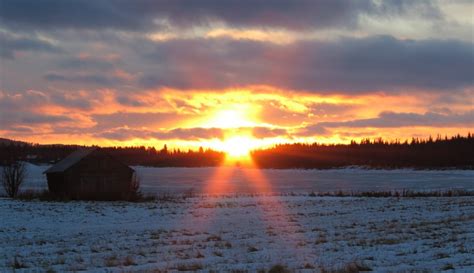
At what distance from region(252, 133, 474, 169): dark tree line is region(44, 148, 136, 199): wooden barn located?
9427 cm

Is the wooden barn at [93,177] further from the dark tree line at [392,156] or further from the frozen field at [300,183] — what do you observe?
the dark tree line at [392,156]

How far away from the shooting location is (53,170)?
56.2 m

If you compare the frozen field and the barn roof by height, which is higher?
the barn roof

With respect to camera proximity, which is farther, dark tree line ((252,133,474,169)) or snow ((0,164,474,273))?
dark tree line ((252,133,474,169))

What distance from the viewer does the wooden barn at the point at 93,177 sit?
53.2 m

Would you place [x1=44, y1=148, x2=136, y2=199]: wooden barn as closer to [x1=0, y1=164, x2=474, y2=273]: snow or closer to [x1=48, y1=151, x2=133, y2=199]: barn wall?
[x1=48, y1=151, x2=133, y2=199]: barn wall

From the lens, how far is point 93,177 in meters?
54.1

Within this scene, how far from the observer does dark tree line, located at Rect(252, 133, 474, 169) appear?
474ft

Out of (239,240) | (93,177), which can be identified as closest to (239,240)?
(239,240)

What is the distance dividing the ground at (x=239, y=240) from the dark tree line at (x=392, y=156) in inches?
4335

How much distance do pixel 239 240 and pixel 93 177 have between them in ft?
120

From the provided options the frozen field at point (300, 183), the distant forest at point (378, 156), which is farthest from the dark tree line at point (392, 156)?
the frozen field at point (300, 183)

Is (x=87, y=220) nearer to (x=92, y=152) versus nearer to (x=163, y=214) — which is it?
(x=163, y=214)

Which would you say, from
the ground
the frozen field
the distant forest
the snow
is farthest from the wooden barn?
the distant forest
